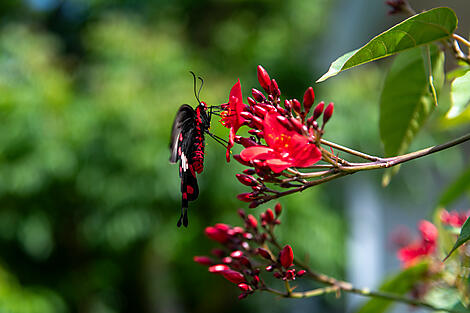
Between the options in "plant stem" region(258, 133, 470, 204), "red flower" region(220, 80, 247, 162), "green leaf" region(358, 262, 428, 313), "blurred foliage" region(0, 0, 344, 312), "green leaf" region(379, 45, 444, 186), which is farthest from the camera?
"blurred foliage" region(0, 0, 344, 312)

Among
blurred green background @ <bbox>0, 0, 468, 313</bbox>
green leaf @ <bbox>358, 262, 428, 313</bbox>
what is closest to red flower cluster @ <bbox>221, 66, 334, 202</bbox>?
green leaf @ <bbox>358, 262, 428, 313</bbox>

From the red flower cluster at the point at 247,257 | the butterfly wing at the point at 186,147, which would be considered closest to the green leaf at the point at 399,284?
the red flower cluster at the point at 247,257

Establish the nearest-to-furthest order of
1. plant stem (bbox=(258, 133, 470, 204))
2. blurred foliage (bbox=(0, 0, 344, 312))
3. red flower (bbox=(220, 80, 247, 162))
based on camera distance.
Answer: plant stem (bbox=(258, 133, 470, 204)) < red flower (bbox=(220, 80, 247, 162)) < blurred foliage (bbox=(0, 0, 344, 312))

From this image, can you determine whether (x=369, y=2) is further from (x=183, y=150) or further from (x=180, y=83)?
(x=183, y=150)

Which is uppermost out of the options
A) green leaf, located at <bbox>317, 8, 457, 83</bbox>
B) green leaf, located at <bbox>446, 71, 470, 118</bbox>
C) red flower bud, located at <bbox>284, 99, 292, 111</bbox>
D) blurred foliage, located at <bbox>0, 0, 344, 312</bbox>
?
green leaf, located at <bbox>317, 8, 457, 83</bbox>

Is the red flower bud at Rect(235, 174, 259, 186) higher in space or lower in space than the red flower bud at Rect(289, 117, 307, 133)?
lower

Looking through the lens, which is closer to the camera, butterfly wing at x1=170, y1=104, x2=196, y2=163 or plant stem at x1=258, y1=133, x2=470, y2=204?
plant stem at x1=258, y1=133, x2=470, y2=204

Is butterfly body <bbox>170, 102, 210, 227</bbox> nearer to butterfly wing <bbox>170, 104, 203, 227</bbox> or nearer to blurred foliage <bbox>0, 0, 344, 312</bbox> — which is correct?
butterfly wing <bbox>170, 104, 203, 227</bbox>

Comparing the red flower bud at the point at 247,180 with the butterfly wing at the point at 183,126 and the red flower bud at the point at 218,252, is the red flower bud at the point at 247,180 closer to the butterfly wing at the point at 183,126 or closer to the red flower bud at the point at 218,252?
the butterfly wing at the point at 183,126
